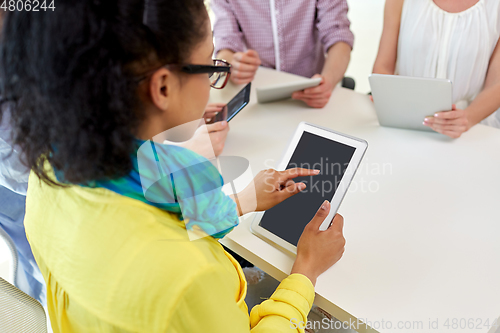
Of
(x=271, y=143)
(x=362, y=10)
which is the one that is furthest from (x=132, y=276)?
(x=362, y=10)

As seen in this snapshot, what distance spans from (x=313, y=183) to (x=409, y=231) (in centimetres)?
21

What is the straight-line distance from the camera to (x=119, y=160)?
427 millimetres

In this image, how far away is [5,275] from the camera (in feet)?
4.45

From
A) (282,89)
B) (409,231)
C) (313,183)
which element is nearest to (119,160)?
(313,183)

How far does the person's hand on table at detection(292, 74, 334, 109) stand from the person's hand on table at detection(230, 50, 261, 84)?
0.22m

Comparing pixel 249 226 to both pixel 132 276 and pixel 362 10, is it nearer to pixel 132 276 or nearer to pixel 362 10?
pixel 132 276

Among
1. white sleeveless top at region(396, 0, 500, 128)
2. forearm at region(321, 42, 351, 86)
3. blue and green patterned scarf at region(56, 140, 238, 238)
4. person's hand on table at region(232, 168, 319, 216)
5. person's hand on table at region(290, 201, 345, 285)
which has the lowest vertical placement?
person's hand on table at region(290, 201, 345, 285)

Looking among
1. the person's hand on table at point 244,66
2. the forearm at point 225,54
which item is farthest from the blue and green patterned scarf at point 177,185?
the forearm at point 225,54

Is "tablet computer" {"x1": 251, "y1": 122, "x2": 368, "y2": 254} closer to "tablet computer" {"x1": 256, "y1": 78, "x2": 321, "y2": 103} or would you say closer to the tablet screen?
the tablet screen

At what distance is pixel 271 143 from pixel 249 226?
0.30 m

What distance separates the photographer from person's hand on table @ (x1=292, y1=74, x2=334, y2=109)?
1.10 m

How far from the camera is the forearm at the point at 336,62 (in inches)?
49.1

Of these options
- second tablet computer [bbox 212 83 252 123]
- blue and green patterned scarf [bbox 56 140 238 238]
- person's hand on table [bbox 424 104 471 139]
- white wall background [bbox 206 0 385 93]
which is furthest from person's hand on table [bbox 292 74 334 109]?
white wall background [bbox 206 0 385 93]

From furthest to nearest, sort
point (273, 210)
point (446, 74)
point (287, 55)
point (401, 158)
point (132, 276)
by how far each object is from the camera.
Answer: point (287, 55) < point (446, 74) < point (401, 158) < point (273, 210) < point (132, 276)
